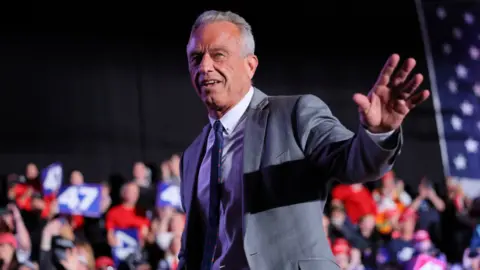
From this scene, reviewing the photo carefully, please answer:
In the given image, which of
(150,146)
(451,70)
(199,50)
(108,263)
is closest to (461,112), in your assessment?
(451,70)

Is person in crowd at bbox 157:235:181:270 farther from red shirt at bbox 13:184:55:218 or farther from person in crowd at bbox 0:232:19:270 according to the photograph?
red shirt at bbox 13:184:55:218

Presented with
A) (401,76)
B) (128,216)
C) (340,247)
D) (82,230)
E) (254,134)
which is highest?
(401,76)

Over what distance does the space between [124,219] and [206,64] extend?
5159 millimetres

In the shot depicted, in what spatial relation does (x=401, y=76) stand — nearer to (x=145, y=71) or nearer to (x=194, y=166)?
(x=194, y=166)

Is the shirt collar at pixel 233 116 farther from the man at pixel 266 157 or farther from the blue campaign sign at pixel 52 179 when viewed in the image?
the blue campaign sign at pixel 52 179

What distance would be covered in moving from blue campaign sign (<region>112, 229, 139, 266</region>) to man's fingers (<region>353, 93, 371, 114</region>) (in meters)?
4.98

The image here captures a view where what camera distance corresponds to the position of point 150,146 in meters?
10.8

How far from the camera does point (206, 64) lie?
2.36 metres

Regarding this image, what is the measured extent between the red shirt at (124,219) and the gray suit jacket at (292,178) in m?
5.12

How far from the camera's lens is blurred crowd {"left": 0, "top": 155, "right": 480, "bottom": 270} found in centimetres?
633

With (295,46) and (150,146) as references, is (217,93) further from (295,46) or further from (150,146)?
(295,46)

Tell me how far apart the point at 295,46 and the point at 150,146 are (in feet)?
8.47

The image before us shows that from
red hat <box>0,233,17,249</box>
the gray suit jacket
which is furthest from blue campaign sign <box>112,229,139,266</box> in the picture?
the gray suit jacket

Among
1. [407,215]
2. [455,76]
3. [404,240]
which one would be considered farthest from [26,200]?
[455,76]
